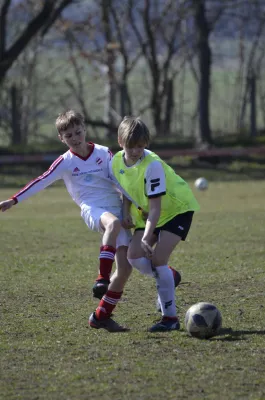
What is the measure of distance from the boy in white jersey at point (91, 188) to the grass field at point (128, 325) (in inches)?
15.5

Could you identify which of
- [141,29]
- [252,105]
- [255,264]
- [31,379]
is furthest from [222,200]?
[141,29]

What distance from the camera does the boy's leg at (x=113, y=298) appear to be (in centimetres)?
596

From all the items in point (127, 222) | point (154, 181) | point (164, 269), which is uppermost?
point (154, 181)

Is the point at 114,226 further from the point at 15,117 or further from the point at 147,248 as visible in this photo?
the point at 15,117

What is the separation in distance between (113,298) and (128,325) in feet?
0.75

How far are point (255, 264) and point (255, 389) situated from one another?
4.35 metres

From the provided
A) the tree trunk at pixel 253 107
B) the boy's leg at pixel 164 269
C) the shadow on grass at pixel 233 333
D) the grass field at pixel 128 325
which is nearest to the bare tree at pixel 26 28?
the tree trunk at pixel 253 107

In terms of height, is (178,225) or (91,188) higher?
(91,188)

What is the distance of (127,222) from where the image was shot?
6.16 metres

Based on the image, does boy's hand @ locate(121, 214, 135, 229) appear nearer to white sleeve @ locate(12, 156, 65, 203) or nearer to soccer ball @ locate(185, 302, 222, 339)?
white sleeve @ locate(12, 156, 65, 203)

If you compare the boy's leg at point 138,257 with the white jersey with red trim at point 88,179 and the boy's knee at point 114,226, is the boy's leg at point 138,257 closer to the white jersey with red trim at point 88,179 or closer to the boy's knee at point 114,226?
the boy's knee at point 114,226

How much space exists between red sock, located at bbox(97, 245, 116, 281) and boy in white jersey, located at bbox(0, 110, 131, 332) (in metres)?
0.03

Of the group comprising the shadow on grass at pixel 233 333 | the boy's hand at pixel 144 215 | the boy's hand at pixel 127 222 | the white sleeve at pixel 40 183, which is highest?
the white sleeve at pixel 40 183

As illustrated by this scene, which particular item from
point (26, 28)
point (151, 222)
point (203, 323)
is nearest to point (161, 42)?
point (26, 28)
